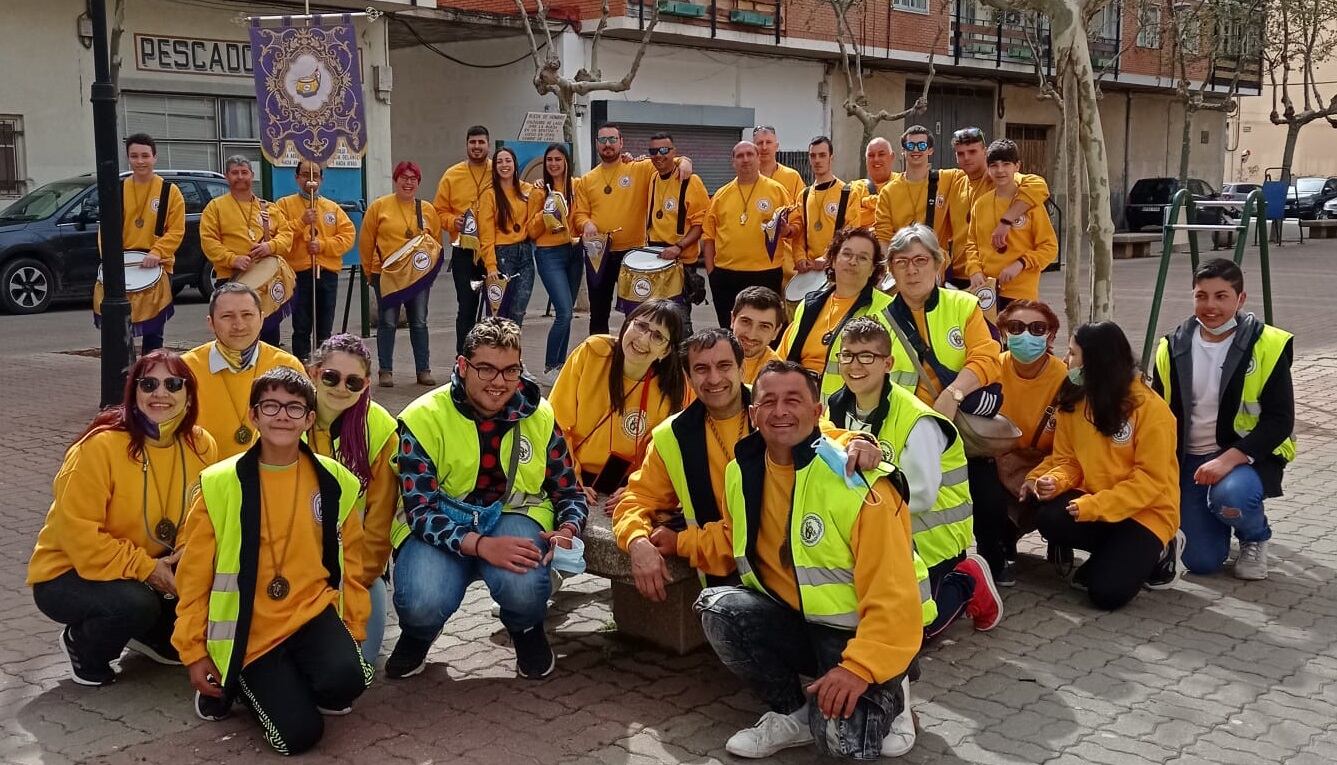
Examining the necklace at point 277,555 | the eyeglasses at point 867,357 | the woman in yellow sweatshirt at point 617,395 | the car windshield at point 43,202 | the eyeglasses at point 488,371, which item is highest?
the car windshield at point 43,202

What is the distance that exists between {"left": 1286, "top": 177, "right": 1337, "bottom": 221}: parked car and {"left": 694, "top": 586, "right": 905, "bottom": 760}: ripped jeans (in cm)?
3738

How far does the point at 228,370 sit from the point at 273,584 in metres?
1.55

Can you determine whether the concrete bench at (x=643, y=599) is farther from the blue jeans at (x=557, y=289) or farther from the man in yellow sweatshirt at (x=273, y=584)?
the blue jeans at (x=557, y=289)

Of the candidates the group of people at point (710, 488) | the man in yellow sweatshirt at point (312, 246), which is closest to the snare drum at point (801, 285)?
the group of people at point (710, 488)

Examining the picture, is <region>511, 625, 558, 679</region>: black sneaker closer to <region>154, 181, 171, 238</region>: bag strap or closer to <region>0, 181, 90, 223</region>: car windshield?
<region>154, 181, 171, 238</region>: bag strap

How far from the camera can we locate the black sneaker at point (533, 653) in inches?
184

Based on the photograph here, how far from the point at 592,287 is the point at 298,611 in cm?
626

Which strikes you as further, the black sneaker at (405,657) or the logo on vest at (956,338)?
the logo on vest at (956,338)

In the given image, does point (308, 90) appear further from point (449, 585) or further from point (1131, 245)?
point (1131, 245)

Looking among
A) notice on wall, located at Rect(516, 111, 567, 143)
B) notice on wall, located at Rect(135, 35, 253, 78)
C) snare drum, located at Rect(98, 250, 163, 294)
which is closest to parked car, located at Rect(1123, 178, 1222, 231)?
notice on wall, located at Rect(516, 111, 567, 143)

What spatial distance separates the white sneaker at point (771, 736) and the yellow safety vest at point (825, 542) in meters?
0.33

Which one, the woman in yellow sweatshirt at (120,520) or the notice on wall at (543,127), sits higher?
the notice on wall at (543,127)

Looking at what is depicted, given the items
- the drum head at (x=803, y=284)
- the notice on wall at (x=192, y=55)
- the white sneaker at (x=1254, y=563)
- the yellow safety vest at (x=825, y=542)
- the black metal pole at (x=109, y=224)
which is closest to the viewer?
the yellow safety vest at (x=825, y=542)

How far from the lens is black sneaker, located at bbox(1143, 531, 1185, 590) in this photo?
18.4ft
